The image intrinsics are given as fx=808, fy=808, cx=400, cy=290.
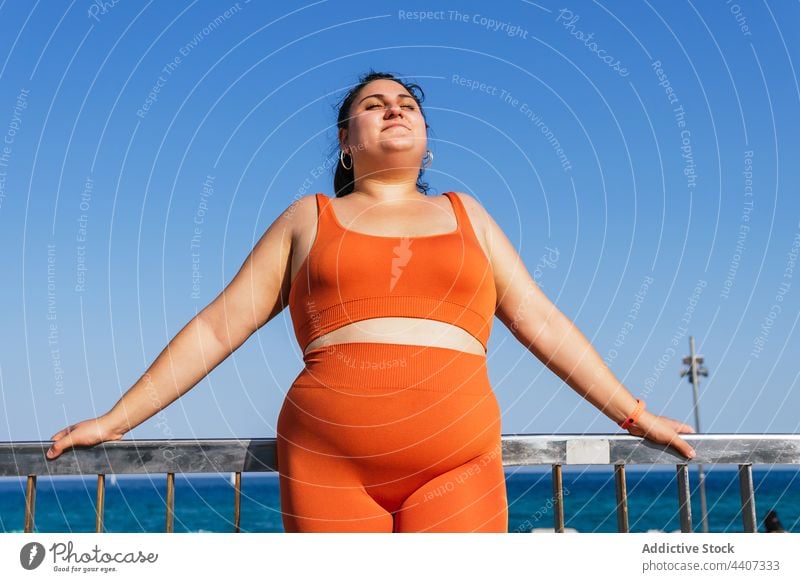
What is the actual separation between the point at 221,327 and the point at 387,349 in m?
0.75

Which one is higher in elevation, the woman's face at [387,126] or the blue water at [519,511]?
the woman's face at [387,126]

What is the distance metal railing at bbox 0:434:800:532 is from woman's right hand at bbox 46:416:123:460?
4 cm

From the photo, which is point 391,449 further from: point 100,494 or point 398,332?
point 100,494

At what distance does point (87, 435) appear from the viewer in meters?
3.18

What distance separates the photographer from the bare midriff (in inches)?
109

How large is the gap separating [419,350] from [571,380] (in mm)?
799

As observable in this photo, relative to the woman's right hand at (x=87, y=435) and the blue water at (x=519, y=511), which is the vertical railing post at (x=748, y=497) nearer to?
the woman's right hand at (x=87, y=435)

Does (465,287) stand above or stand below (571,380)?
above

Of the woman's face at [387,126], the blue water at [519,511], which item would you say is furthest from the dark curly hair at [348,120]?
the blue water at [519,511]

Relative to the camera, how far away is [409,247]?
2.87 meters

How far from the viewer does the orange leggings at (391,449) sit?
267 centimetres

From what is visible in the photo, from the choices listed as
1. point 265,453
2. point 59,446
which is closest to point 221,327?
point 265,453

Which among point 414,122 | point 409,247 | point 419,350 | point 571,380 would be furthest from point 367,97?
point 571,380
